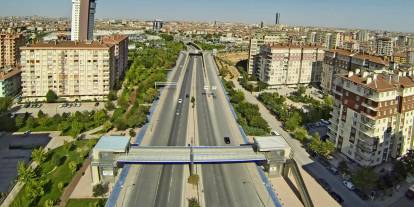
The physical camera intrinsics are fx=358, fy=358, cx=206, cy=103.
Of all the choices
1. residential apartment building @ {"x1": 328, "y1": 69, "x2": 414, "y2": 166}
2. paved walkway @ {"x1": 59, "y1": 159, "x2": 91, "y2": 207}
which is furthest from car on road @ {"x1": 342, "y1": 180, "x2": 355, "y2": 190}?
paved walkway @ {"x1": 59, "y1": 159, "x2": 91, "y2": 207}

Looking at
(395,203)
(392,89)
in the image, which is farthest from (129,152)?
(392,89)

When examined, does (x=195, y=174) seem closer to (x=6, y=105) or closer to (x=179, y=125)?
(x=179, y=125)

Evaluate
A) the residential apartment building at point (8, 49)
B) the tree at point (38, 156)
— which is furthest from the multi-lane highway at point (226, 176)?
the residential apartment building at point (8, 49)

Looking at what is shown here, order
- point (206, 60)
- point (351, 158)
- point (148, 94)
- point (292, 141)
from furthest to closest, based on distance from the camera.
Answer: point (206, 60), point (148, 94), point (292, 141), point (351, 158)

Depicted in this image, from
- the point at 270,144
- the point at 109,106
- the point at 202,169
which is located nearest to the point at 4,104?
the point at 109,106

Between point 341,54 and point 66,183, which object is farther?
point 341,54

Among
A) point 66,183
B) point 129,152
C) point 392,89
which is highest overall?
point 392,89
